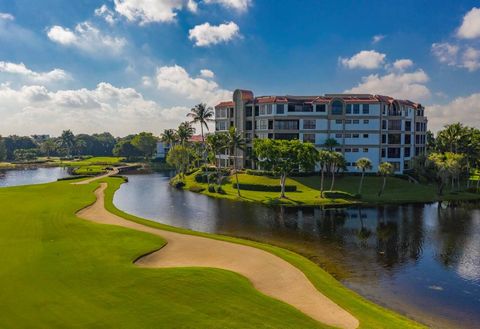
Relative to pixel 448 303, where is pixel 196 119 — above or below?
above

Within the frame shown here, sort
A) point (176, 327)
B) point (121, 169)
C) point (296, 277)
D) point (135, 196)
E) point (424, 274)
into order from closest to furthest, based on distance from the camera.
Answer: point (176, 327) → point (296, 277) → point (424, 274) → point (135, 196) → point (121, 169)

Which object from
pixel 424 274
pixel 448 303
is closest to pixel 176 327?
pixel 448 303

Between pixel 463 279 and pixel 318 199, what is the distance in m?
39.8

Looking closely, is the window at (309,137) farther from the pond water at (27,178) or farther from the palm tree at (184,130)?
the pond water at (27,178)

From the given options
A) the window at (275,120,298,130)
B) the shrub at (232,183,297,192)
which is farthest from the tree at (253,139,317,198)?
the window at (275,120,298,130)

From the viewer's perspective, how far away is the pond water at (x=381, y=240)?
30234 millimetres

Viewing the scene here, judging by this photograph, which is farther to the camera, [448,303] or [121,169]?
[121,169]

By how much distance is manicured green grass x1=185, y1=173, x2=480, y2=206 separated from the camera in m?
73.7

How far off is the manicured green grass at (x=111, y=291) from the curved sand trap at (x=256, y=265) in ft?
4.63

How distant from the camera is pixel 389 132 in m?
104

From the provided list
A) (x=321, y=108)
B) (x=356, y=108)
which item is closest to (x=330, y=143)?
(x=321, y=108)

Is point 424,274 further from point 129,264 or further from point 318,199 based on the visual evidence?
point 318,199

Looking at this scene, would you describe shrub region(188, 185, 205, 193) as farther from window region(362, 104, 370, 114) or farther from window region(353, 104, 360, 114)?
window region(362, 104, 370, 114)

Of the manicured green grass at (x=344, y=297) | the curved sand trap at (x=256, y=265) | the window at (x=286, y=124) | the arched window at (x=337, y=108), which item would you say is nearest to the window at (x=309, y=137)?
the window at (x=286, y=124)
